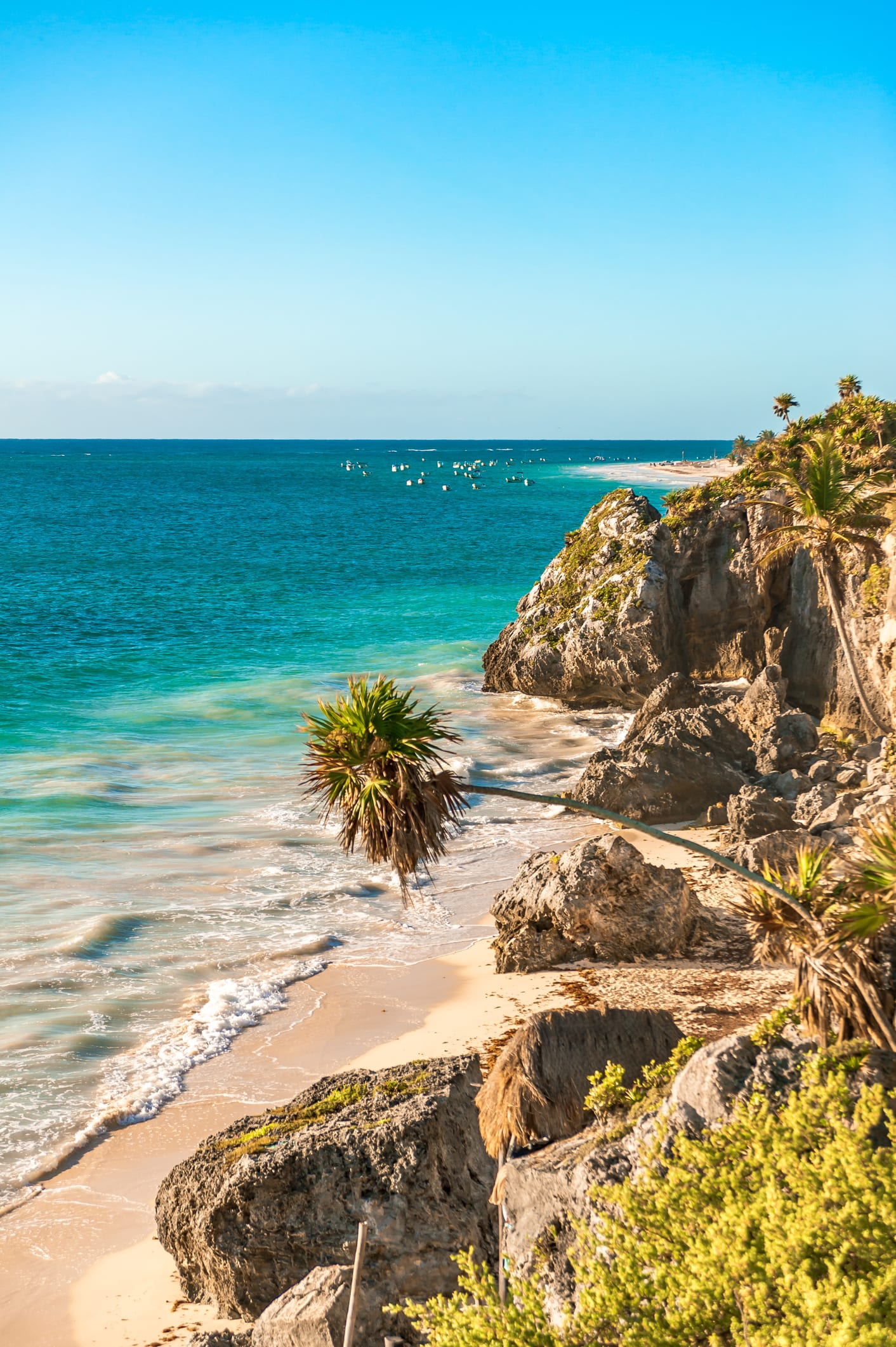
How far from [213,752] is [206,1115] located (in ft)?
63.5

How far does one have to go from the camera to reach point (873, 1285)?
552 cm

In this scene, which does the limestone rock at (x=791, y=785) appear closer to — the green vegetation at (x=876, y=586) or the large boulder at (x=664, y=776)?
the large boulder at (x=664, y=776)

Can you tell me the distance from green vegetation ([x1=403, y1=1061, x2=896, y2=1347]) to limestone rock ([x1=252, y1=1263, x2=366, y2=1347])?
91 cm

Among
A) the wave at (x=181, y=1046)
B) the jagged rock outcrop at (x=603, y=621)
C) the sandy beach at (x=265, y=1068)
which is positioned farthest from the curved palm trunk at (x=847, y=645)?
the wave at (x=181, y=1046)

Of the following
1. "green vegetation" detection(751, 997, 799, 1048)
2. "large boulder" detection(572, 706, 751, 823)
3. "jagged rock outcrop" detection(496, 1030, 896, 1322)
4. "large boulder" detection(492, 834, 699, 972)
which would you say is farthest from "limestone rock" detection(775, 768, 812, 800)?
"jagged rock outcrop" detection(496, 1030, 896, 1322)

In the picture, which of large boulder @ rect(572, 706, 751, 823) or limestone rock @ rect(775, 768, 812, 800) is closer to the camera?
limestone rock @ rect(775, 768, 812, 800)

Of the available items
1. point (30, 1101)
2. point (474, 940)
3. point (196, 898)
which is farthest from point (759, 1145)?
point (196, 898)

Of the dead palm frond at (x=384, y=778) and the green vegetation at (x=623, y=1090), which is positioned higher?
the dead palm frond at (x=384, y=778)

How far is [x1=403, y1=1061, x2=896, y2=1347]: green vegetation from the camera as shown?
568 centimetres

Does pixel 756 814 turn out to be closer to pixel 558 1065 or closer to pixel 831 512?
pixel 831 512

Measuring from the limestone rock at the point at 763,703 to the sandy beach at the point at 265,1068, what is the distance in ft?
23.4

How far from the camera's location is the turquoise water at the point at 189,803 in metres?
15.5

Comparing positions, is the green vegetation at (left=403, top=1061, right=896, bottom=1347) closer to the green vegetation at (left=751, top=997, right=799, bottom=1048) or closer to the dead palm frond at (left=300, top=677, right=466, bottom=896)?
the green vegetation at (left=751, top=997, right=799, bottom=1048)

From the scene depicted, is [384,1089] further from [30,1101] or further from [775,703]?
[775,703]
